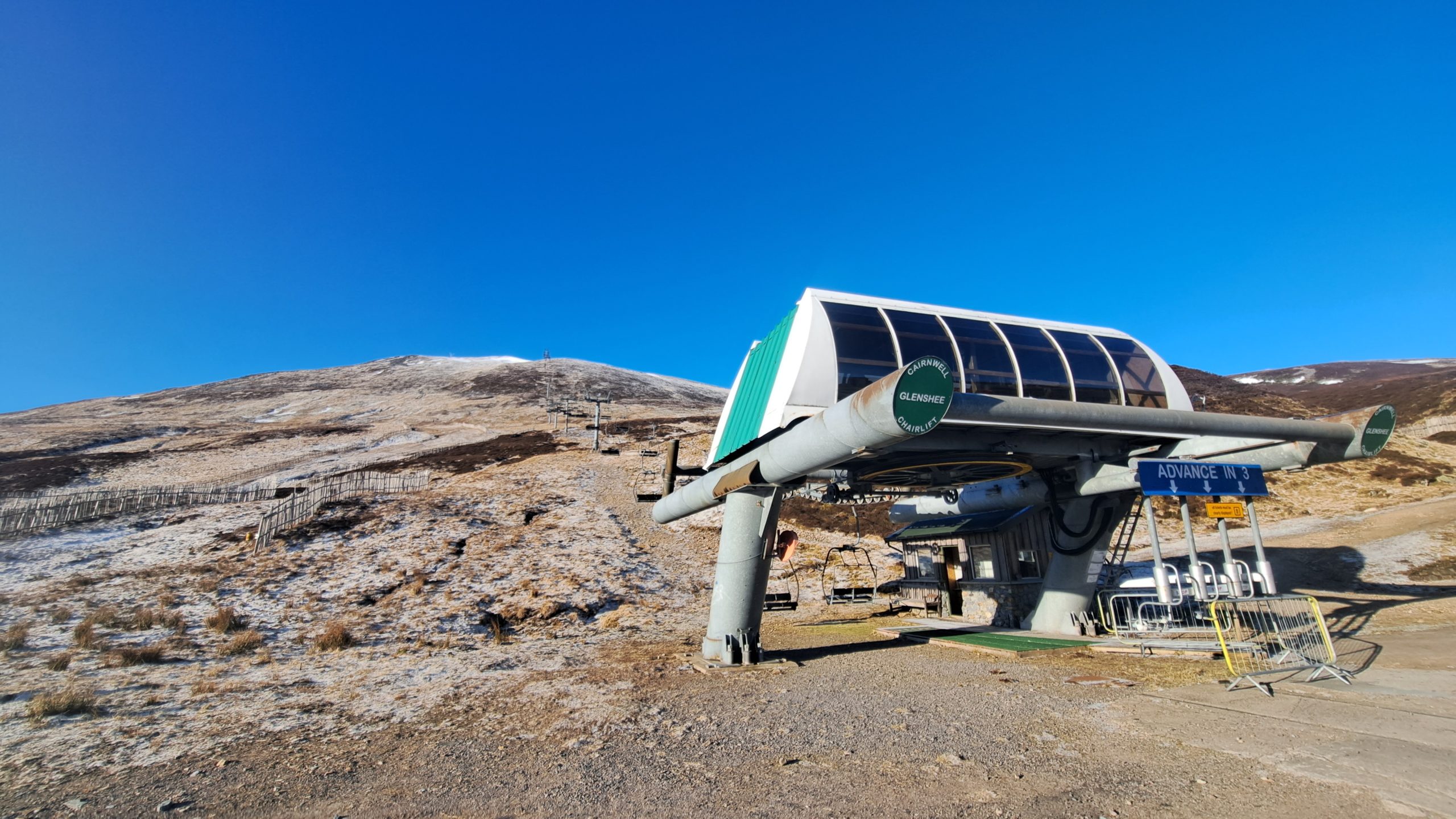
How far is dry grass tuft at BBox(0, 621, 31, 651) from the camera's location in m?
15.8

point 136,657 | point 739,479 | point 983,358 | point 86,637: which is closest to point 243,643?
point 136,657

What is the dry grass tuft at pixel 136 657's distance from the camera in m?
14.5

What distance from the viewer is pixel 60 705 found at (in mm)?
10156

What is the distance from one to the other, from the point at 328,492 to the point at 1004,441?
3926cm

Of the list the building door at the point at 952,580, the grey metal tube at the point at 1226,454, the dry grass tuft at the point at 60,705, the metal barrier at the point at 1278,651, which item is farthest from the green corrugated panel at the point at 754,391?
the dry grass tuft at the point at 60,705

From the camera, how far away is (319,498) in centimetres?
3697

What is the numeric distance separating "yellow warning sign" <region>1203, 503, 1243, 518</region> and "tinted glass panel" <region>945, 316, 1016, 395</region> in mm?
3985

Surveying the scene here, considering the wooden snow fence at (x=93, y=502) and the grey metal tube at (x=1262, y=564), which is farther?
the wooden snow fence at (x=93, y=502)

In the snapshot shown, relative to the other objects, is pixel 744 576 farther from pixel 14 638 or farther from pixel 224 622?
pixel 14 638

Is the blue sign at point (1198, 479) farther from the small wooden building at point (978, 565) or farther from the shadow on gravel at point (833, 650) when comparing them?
the shadow on gravel at point (833, 650)

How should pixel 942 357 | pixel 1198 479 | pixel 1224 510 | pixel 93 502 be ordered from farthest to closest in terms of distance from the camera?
1. pixel 93 502
2. pixel 942 357
3. pixel 1198 479
4. pixel 1224 510

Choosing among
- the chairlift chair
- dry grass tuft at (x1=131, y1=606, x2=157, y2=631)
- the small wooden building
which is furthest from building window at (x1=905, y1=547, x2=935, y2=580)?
dry grass tuft at (x1=131, y1=606, x2=157, y2=631)

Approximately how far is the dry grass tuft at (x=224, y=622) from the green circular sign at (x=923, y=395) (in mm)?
20648

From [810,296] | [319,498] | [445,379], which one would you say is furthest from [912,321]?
[445,379]
